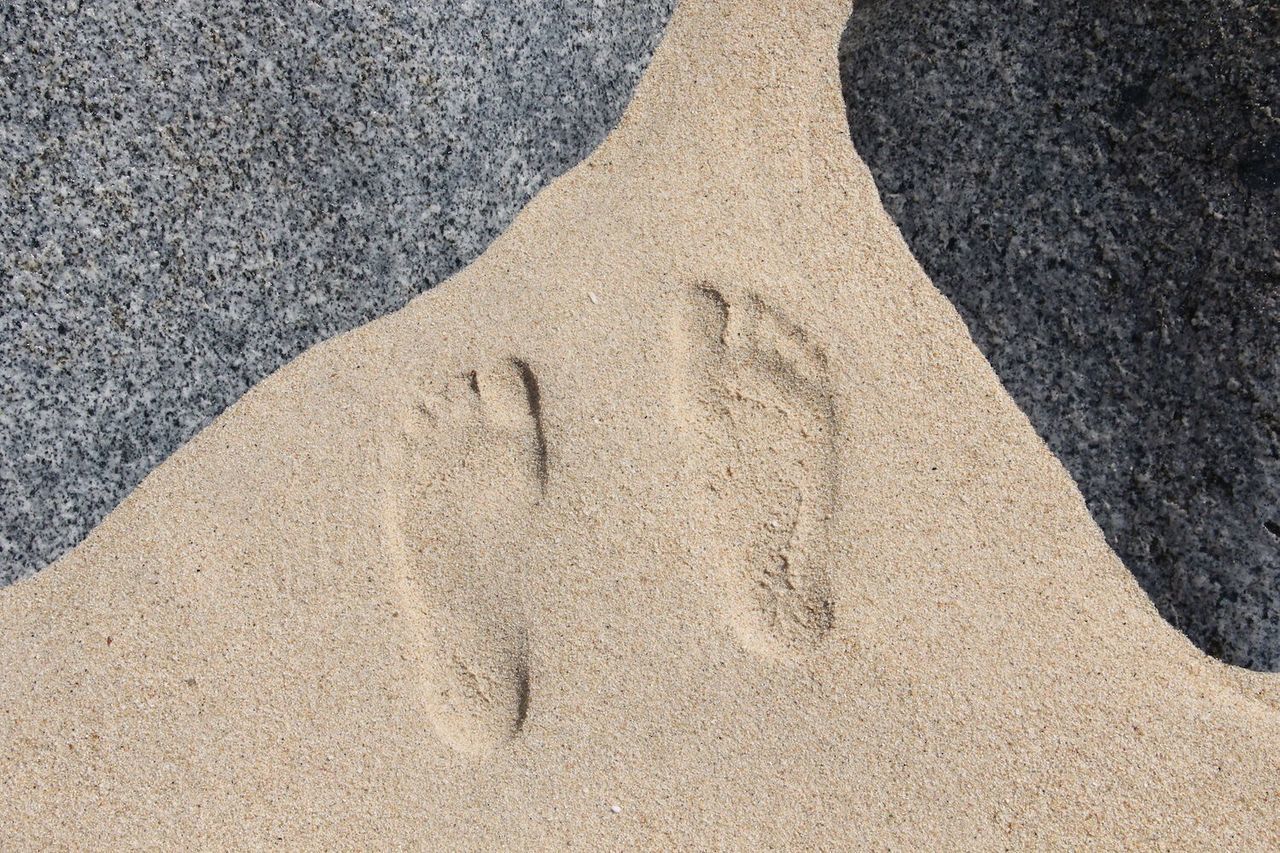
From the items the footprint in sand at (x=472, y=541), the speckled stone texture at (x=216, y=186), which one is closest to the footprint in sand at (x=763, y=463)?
the footprint in sand at (x=472, y=541)

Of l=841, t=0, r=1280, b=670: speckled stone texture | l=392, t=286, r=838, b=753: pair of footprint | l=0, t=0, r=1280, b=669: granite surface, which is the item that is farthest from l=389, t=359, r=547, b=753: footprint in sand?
l=841, t=0, r=1280, b=670: speckled stone texture

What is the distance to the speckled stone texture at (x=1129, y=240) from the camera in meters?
1.34

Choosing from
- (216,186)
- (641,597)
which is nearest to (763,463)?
(641,597)

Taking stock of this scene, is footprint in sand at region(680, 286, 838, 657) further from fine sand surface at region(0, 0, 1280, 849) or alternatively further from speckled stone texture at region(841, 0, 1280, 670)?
speckled stone texture at region(841, 0, 1280, 670)

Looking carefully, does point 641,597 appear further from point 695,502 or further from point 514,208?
point 514,208

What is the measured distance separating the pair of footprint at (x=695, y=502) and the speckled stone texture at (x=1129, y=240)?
316mm

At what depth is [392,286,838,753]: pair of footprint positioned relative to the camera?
57.0 inches

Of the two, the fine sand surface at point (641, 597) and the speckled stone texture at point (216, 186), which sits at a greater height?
the speckled stone texture at point (216, 186)

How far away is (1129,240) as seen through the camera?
4.57 ft

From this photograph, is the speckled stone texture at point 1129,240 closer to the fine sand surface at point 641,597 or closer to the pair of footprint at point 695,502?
the fine sand surface at point 641,597

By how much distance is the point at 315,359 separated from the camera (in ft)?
4.84

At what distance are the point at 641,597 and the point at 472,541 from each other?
281 millimetres

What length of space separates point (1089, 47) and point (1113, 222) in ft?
0.86

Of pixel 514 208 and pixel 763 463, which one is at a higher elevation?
pixel 514 208
